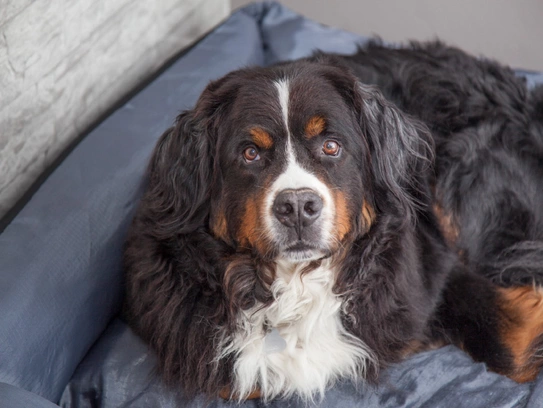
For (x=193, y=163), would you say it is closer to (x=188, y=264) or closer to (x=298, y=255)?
(x=188, y=264)

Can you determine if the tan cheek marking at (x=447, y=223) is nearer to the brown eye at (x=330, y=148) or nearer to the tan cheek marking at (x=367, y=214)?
the tan cheek marking at (x=367, y=214)

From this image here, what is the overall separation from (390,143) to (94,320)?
3.81ft

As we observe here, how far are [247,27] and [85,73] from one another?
1.05 meters

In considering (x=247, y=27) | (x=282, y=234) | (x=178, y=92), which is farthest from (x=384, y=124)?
(x=247, y=27)

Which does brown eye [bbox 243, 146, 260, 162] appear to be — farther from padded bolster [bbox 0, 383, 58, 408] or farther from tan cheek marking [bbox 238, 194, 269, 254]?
padded bolster [bbox 0, 383, 58, 408]

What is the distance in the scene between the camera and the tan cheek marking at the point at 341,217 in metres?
2.04

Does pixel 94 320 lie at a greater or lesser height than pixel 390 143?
lesser

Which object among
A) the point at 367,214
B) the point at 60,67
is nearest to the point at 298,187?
the point at 367,214

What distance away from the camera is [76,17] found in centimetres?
288

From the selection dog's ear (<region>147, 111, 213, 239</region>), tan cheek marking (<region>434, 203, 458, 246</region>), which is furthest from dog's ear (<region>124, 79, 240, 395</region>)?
tan cheek marking (<region>434, 203, 458, 246</region>)

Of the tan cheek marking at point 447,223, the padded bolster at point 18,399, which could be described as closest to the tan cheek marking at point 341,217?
the tan cheek marking at point 447,223

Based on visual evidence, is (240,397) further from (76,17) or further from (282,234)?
(76,17)

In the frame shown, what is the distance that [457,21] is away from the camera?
15.1ft

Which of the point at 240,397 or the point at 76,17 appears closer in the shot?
the point at 240,397
